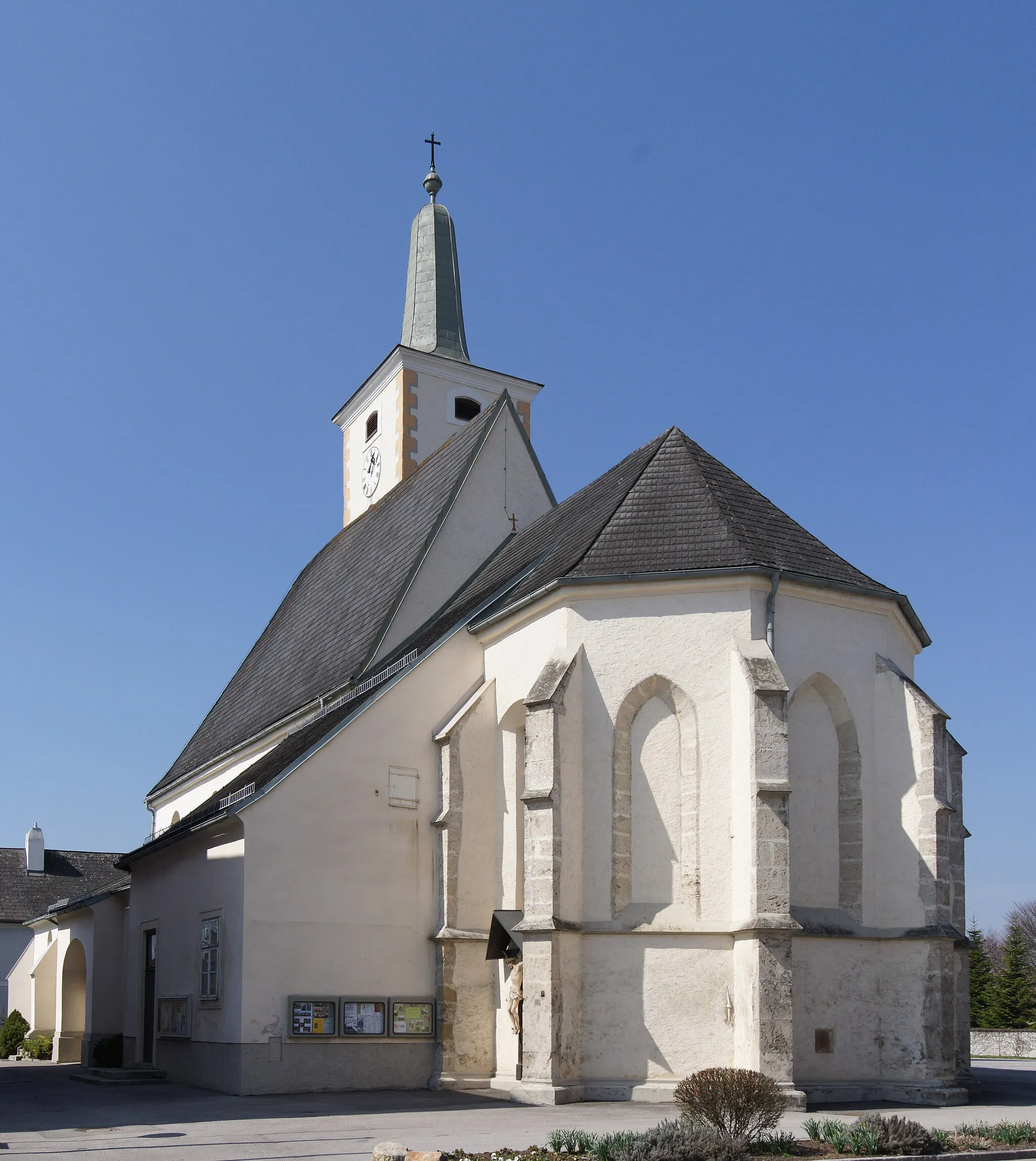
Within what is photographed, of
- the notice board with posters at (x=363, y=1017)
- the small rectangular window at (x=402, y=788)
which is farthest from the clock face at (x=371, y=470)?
the notice board with posters at (x=363, y=1017)

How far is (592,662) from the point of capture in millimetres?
18547

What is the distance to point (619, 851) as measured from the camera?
1781cm

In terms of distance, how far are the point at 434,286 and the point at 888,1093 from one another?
2388cm

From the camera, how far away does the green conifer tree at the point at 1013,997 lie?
45.3 m

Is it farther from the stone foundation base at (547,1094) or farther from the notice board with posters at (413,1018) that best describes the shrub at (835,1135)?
the notice board with posters at (413,1018)

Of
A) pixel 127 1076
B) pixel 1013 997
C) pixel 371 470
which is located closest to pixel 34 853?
pixel 371 470

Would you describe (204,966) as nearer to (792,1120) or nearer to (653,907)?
(653,907)

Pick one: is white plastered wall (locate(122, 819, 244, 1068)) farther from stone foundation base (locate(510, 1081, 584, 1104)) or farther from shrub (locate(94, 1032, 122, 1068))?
stone foundation base (locate(510, 1081, 584, 1104))

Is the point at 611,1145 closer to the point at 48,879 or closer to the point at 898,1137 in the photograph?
the point at 898,1137

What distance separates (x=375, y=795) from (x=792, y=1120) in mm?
7509

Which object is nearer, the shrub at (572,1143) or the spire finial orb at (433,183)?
the shrub at (572,1143)

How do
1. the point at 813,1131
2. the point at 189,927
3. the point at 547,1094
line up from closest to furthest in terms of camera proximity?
the point at 813,1131, the point at 547,1094, the point at 189,927

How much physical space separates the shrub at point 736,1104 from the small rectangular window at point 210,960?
8996 mm

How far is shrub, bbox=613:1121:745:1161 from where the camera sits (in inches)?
398
